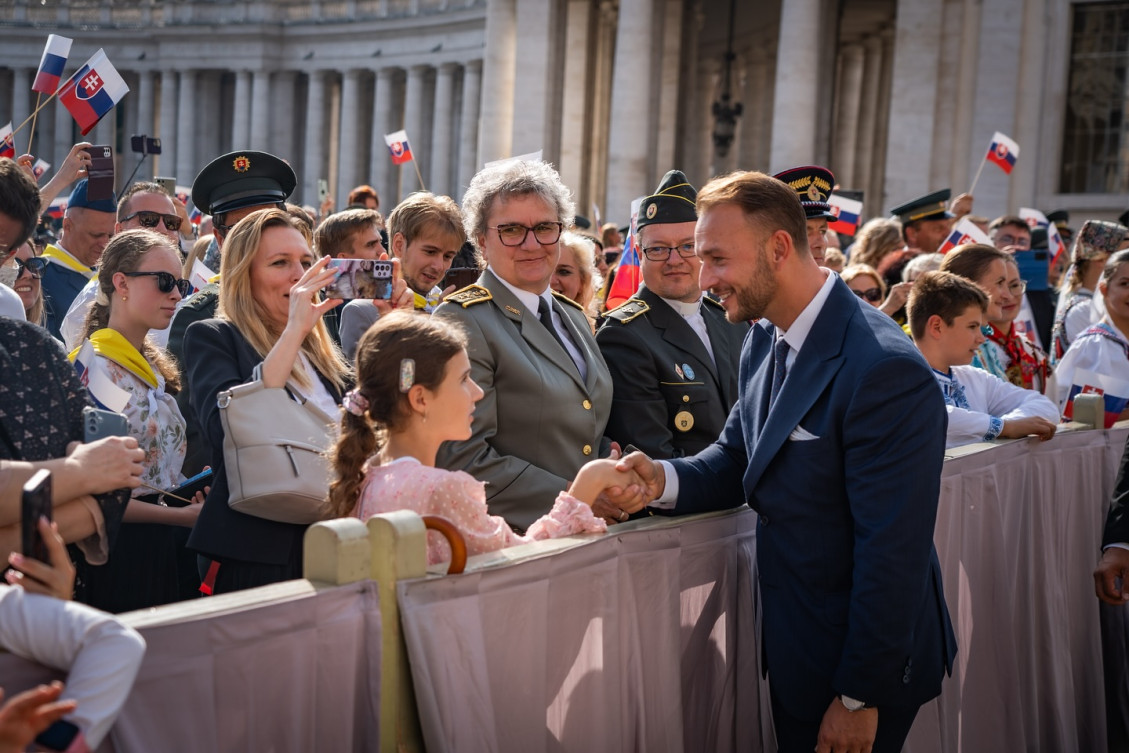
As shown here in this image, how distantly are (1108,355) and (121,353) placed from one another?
6.28m

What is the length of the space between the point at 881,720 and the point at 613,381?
6.85 ft

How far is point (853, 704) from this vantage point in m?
3.87

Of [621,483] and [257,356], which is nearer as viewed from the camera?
[621,483]

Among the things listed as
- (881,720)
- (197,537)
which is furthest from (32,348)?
(881,720)

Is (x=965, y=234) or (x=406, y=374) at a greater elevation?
(x=965, y=234)

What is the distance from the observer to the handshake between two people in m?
4.27

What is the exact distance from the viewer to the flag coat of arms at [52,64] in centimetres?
1163

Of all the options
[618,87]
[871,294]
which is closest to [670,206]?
[871,294]

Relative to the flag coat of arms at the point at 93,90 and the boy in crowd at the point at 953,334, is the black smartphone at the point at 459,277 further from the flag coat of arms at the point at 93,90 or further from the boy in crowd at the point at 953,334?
the flag coat of arms at the point at 93,90

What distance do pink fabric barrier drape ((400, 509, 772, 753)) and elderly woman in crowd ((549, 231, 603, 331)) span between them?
3788 millimetres

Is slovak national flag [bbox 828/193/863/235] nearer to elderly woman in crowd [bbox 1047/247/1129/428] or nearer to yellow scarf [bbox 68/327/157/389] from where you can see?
elderly woman in crowd [bbox 1047/247/1129/428]

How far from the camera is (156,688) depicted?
2730 millimetres

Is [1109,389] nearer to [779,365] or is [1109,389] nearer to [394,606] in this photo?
[779,365]

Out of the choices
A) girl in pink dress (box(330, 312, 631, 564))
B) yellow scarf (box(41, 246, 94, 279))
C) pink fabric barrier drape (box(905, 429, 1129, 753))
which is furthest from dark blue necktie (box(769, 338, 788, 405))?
yellow scarf (box(41, 246, 94, 279))
